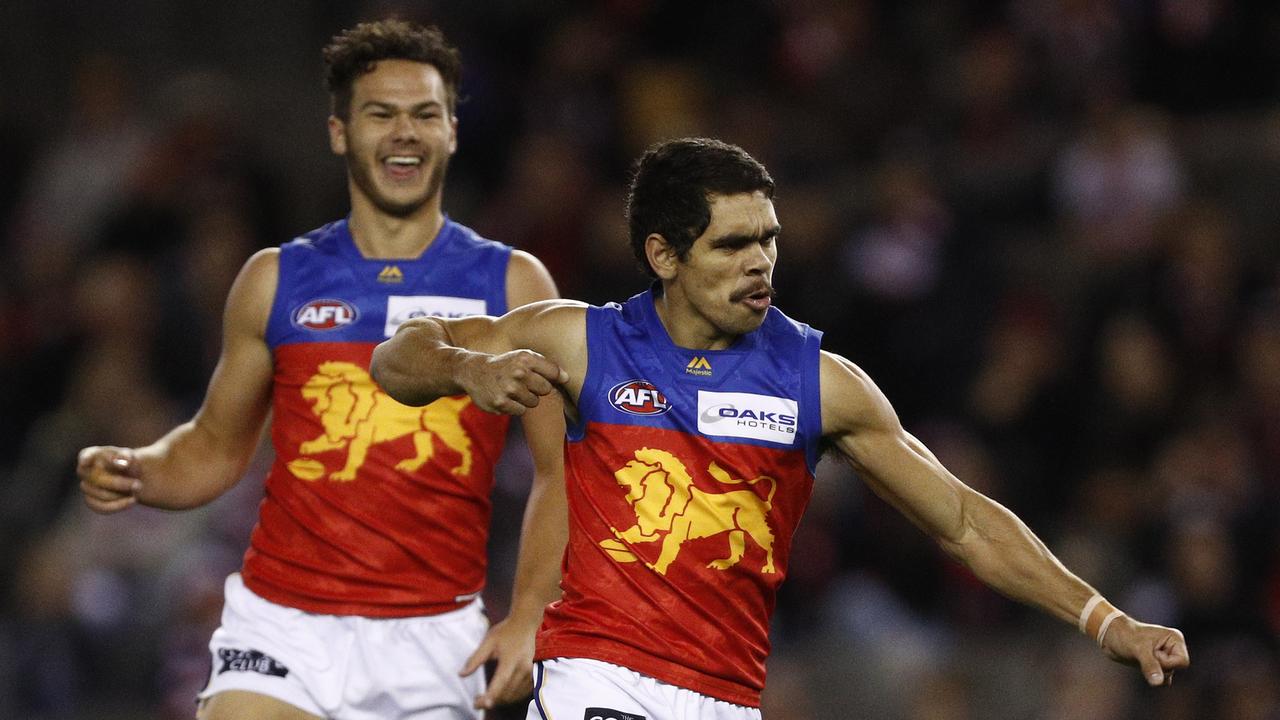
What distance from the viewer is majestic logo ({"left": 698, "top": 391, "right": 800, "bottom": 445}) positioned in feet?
15.5

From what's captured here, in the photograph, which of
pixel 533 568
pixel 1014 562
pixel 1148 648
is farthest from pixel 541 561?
pixel 1148 648

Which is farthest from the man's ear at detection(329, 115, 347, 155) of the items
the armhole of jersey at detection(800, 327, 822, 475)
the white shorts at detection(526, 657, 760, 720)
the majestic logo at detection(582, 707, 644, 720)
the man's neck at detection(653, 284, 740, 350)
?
the majestic logo at detection(582, 707, 644, 720)

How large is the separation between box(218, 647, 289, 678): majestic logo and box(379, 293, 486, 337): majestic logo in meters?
1.09

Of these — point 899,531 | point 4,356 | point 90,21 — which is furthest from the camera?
point 90,21

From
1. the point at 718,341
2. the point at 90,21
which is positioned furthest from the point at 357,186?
the point at 90,21

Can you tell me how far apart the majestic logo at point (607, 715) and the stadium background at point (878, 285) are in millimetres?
4329

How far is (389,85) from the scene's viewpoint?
19.4ft

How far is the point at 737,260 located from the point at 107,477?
2.27m

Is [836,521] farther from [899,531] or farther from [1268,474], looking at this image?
[1268,474]

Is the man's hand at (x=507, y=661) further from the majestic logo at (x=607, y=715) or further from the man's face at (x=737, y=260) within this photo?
the man's face at (x=737, y=260)

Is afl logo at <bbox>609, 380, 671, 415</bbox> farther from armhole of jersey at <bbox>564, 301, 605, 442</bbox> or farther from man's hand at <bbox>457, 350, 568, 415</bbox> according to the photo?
man's hand at <bbox>457, 350, 568, 415</bbox>

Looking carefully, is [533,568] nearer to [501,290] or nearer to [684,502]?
[501,290]

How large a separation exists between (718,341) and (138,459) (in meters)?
2.13

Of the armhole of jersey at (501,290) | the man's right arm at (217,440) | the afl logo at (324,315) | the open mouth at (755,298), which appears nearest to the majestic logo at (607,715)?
the open mouth at (755,298)
